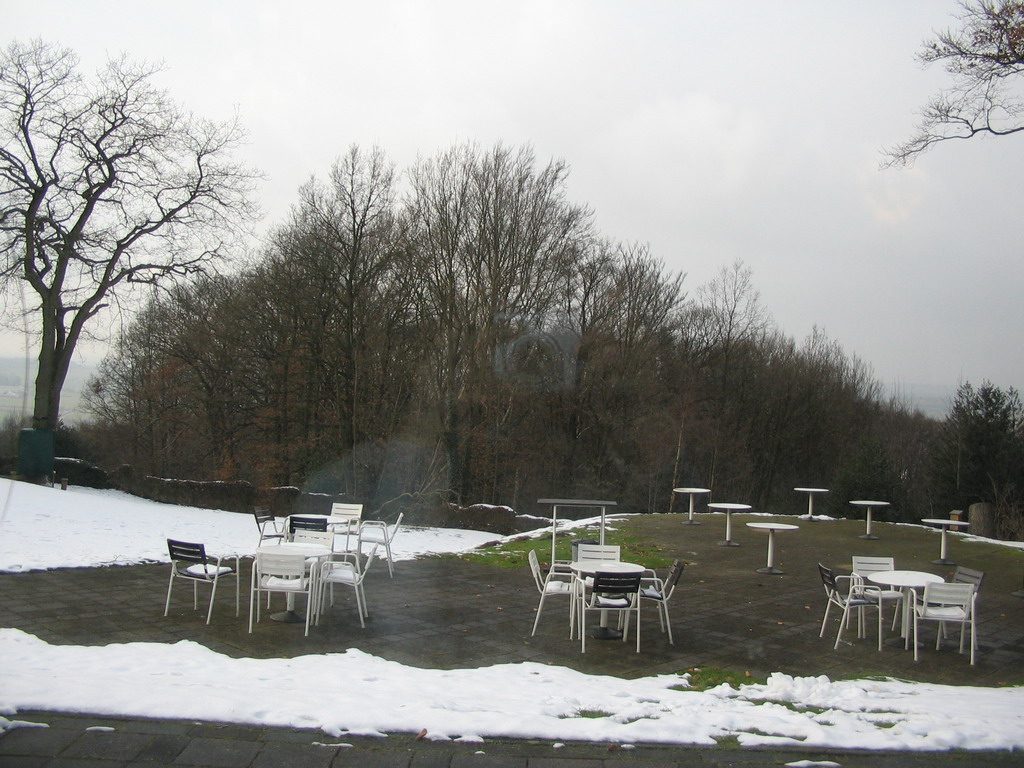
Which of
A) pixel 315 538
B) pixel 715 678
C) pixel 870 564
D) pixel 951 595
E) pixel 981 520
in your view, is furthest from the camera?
pixel 981 520

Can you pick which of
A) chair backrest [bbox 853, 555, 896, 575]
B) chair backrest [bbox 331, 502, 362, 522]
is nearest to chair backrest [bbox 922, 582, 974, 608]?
chair backrest [bbox 853, 555, 896, 575]

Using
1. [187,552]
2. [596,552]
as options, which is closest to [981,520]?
Result: [596,552]

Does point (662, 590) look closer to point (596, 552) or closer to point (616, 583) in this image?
point (596, 552)

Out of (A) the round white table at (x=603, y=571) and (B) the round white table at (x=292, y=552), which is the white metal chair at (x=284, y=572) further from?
(A) the round white table at (x=603, y=571)

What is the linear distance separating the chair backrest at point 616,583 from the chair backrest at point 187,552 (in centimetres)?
370

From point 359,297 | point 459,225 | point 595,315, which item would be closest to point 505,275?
point 459,225

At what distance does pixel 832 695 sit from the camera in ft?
18.3

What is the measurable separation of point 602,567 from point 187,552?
13.2 feet

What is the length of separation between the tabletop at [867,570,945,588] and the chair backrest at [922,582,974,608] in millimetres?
188

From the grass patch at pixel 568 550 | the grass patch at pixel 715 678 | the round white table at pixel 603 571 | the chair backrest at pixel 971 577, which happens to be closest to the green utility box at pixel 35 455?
the grass patch at pixel 568 550

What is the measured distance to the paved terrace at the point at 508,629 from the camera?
642cm

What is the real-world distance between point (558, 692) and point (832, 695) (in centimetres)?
198

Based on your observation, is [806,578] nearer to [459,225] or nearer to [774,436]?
[459,225]

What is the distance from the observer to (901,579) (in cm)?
743
